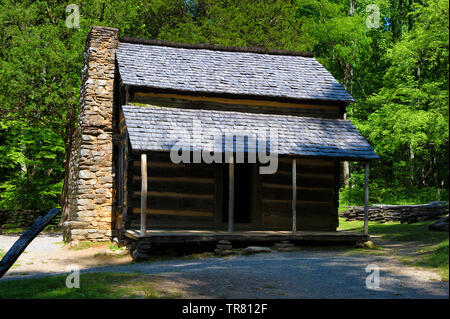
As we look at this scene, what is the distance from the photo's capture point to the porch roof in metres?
13.9

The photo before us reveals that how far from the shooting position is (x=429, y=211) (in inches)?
780

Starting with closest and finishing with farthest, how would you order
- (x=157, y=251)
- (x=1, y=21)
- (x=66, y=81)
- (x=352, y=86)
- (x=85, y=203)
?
(x=157, y=251)
(x=85, y=203)
(x=66, y=81)
(x=1, y=21)
(x=352, y=86)

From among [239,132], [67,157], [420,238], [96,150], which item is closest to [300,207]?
[239,132]

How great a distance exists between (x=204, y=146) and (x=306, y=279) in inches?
230

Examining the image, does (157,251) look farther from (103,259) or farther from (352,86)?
(352,86)

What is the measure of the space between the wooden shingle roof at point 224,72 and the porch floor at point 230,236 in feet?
14.4

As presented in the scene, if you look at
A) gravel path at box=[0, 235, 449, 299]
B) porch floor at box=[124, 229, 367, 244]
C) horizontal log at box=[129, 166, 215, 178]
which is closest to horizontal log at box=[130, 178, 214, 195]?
horizontal log at box=[129, 166, 215, 178]

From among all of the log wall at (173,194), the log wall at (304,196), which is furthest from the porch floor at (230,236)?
the log wall at (304,196)

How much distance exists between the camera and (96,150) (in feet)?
56.9

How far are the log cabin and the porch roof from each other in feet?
0.11

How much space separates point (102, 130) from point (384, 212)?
12.4 m

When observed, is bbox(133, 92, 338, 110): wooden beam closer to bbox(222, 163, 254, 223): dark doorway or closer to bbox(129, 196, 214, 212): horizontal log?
bbox(222, 163, 254, 223): dark doorway

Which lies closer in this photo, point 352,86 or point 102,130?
point 102,130
